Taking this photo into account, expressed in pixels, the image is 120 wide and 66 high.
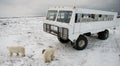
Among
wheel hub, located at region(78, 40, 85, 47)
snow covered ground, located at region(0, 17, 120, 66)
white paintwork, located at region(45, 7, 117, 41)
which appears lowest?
snow covered ground, located at region(0, 17, 120, 66)

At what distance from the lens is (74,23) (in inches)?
308

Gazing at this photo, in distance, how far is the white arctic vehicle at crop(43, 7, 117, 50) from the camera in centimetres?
773

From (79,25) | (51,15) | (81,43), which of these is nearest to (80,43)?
(81,43)

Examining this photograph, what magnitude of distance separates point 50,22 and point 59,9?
1050mm

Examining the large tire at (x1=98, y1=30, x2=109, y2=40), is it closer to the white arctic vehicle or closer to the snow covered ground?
the snow covered ground

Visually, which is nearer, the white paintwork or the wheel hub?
the white paintwork

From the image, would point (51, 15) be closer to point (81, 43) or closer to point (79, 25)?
point (79, 25)

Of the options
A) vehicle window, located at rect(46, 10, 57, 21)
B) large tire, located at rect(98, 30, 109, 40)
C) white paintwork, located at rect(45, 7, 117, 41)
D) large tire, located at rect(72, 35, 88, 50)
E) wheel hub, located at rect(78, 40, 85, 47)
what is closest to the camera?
white paintwork, located at rect(45, 7, 117, 41)

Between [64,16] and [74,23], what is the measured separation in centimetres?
75

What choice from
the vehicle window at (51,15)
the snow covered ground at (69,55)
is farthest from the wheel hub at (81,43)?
the vehicle window at (51,15)

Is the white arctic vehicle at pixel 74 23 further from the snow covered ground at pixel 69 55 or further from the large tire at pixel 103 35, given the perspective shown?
the large tire at pixel 103 35

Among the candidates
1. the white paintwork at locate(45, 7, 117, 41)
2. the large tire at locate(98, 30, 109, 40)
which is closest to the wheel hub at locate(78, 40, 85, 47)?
the white paintwork at locate(45, 7, 117, 41)

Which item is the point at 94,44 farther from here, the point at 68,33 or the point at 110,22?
the point at 68,33

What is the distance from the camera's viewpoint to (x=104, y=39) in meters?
11.3
